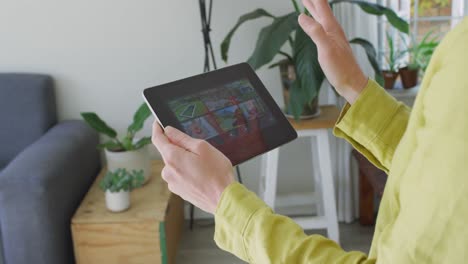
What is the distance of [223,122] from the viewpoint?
3.27 ft

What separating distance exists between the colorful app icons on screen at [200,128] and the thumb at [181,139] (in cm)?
7

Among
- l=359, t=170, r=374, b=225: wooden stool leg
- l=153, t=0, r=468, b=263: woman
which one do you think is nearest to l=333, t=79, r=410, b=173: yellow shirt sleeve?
l=153, t=0, r=468, b=263: woman

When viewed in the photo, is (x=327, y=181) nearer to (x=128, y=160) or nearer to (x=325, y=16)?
(x=128, y=160)

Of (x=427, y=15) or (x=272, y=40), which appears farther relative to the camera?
(x=427, y=15)

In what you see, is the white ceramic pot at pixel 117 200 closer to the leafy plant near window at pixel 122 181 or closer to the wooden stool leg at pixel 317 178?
the leafy plant near window at pixel 122 181

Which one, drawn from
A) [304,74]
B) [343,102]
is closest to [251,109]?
[304,74]

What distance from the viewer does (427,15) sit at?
252 cm

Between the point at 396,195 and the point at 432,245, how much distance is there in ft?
0.34

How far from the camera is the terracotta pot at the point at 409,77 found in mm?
2391

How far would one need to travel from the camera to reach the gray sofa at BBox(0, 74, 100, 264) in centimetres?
180

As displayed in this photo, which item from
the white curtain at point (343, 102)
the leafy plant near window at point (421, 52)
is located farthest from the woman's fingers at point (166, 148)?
the leafy plant near window at point (421, 52)

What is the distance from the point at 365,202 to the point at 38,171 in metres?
1.43

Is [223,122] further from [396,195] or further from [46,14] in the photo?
[46,14]

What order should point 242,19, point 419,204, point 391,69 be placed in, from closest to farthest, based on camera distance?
Result: point 419,204
point 242,19
point 391,69
